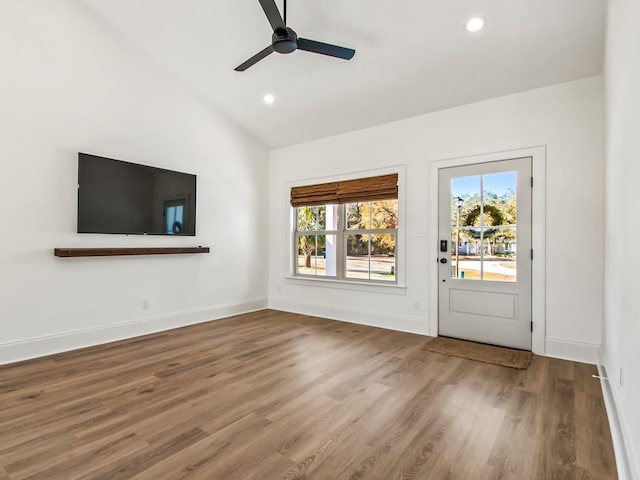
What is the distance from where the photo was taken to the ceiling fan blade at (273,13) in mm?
2531

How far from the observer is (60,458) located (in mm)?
1794

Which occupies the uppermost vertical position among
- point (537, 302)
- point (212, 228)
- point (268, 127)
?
point (268, 127)

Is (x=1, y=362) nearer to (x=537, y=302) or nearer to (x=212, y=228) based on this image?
(x=212, y=228)

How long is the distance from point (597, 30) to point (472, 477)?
3.50m

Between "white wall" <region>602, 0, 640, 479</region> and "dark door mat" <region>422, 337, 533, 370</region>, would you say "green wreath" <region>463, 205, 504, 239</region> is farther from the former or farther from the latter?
"white wall" <region>602, 0, 640, 479</region>

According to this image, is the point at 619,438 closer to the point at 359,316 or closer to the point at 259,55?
the point at 359,316

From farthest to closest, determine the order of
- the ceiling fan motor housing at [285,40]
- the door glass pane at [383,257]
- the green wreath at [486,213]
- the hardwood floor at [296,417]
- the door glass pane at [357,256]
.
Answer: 1. the door glass pane at [357,256]
2. the door glass pane at [383,257]
3. the green wreath at [486,213]
4. the ceiling fan motor housing at [285,40]
5. the hardwood floor at [296,417]

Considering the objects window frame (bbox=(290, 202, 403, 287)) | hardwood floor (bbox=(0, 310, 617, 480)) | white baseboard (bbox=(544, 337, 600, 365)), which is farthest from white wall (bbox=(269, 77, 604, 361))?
hardwood floor (bbox=(0, 310, 617, 480))

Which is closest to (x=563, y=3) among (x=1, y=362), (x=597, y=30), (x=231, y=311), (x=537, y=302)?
(x=597, y=30)

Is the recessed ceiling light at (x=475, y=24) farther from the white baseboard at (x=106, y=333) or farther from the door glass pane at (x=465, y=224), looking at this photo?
the white baseboard at (x=106, y=333)

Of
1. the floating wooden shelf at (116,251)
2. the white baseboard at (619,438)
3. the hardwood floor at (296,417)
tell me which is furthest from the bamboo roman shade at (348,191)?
the white baseboard at (619,438)

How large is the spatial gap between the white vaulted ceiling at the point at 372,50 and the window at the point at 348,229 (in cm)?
98

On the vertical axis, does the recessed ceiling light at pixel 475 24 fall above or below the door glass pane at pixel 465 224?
above

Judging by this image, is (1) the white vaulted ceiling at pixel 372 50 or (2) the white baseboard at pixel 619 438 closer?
(2) the white baseboard at pixel 619 438
